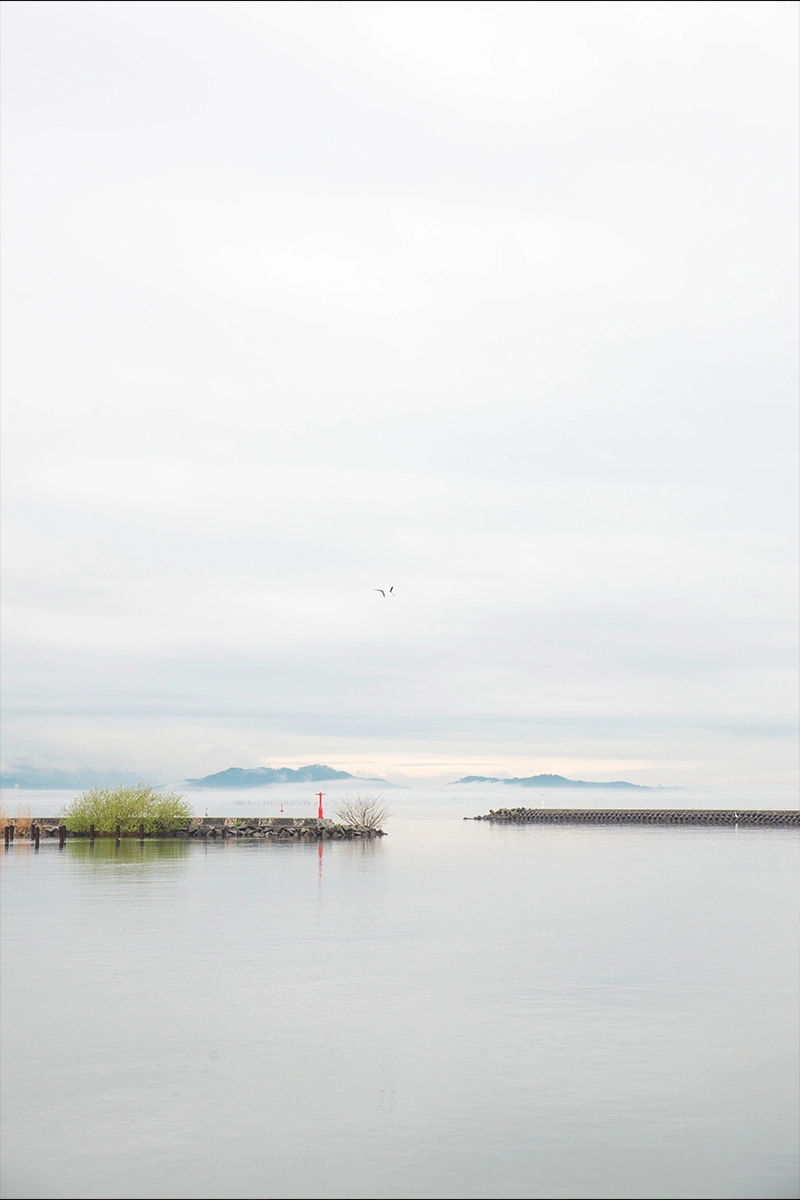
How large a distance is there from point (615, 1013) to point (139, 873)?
38.4 m

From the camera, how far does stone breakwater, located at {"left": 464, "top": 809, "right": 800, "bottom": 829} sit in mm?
142250

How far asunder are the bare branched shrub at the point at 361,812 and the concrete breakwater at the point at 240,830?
1.08 meters

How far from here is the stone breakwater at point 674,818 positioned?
467 ft

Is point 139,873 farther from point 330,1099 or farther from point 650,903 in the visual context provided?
point 330,1099

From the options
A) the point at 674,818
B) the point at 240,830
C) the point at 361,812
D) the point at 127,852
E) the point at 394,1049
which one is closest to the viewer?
the point at 394,1049

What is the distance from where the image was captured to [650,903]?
46.8 meters

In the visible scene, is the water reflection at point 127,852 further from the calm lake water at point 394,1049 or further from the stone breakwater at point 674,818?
the stone breakwater at point 674,818

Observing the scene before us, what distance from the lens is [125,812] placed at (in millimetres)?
86688

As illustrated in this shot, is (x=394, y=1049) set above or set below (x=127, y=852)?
above

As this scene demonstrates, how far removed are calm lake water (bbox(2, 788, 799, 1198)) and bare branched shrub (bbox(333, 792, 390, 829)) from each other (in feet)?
201

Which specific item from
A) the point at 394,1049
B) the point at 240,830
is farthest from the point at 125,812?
the point at 394,1049

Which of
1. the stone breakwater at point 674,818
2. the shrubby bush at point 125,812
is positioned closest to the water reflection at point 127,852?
the shrubby bush at point 125,812

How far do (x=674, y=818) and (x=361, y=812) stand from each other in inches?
2298

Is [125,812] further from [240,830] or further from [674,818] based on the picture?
[674,818]
